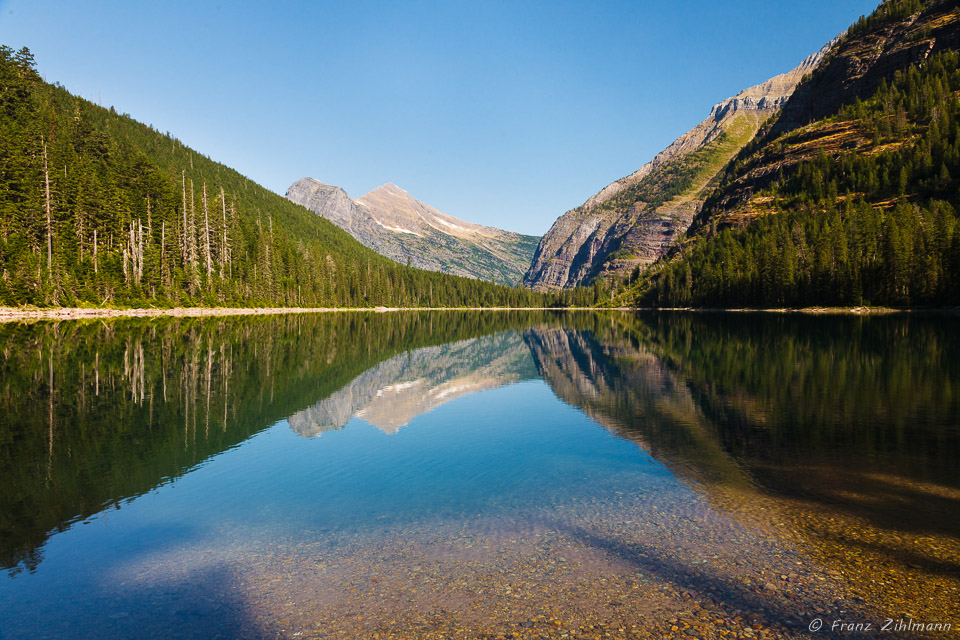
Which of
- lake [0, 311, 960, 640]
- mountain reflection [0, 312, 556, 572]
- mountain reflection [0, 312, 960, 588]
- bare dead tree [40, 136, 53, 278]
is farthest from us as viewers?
bare dead tree [40, 136, 53, 278]

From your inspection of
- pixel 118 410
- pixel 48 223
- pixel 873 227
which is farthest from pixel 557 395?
pixel 873 227

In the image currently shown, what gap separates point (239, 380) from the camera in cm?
3167

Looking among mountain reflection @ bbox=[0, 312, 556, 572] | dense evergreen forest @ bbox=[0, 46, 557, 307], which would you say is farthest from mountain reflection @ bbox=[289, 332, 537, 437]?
dense evergreen forest @ bbox=[0, 46, 557, 307]

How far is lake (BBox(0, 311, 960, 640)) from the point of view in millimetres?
8125

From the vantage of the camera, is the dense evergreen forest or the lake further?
the dense evergreen forest

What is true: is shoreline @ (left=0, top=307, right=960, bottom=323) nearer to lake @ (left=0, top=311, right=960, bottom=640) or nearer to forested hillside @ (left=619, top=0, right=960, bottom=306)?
forested hillside @ (left=619, top=0, right=960, bottom=306)

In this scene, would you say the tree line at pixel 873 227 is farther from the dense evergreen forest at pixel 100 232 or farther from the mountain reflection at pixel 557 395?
the dense evergreen forest at pixel 100 232

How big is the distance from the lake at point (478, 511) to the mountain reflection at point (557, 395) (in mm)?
156

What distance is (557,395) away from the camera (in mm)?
31656

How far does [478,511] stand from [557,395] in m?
19.6

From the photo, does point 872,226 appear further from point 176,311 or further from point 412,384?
point 176,311

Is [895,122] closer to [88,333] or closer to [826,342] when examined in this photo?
[826,342]

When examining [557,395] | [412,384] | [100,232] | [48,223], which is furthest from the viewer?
[100,232]

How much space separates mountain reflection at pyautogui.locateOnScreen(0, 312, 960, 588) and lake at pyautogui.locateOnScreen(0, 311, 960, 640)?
0.16m
